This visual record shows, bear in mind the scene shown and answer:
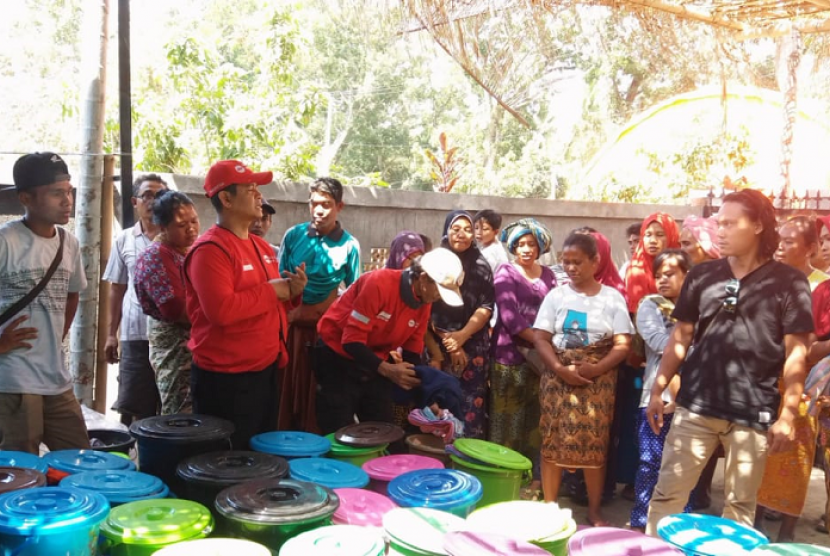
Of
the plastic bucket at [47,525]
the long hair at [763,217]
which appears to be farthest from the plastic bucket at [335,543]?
the long hair at [763,217]

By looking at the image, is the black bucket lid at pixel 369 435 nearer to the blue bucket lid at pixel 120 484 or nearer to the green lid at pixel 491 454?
the green lid at pixel 491 454

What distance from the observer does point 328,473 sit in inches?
118

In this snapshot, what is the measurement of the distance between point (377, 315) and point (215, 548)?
76.0 inches

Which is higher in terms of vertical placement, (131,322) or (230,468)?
(131,322)

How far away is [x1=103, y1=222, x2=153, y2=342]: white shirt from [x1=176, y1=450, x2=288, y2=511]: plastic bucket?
2.15m

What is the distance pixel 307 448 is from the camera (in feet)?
10.6

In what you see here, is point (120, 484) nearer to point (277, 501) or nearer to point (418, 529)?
point (277, 501)

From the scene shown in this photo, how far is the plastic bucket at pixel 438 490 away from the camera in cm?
280

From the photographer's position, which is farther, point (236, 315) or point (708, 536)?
point (236, 315)

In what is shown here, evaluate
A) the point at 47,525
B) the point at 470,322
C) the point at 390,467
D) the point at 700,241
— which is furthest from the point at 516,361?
the point at 47,525

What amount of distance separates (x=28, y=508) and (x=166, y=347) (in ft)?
6.85

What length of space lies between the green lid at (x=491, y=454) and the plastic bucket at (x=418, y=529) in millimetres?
636

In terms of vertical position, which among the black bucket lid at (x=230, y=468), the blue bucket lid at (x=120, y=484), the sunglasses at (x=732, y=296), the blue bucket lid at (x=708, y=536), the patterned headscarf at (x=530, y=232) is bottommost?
the blue bucket lid at (x=708, y=536)

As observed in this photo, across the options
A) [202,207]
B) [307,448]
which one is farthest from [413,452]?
[202,207]
